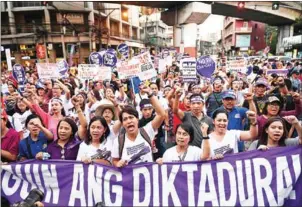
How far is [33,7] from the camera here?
3531 cm

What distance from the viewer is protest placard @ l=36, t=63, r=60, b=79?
753 centimetres

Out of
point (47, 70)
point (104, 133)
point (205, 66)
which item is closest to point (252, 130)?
point (104, 133)

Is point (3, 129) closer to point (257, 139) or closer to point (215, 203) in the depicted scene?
point (215, 203)

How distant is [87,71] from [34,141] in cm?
387

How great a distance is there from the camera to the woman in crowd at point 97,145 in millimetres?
3471

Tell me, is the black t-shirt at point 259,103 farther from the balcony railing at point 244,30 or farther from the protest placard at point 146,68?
the balcony railing at point 244,30

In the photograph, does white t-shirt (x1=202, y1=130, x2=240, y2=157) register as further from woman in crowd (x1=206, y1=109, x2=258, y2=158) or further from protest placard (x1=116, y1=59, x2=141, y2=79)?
protest placard (x1=116, y1=59, x2=141, y2=79)

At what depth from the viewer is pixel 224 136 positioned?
3.53m

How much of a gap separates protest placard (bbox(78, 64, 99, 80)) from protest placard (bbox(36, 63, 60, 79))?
2.28 feet

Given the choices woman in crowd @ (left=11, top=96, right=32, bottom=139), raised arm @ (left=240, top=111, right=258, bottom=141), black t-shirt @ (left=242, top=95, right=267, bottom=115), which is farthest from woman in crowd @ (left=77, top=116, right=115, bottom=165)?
black t-shirt @ (left=242, top=95, right=267, bottom=115)

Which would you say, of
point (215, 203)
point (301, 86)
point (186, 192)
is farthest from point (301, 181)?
point (301, 86)

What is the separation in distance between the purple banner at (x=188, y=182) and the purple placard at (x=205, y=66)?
405 cm

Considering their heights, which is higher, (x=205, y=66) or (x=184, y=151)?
(x=205, y=66)

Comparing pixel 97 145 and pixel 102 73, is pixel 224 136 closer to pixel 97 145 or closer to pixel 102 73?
pixel 97 145
